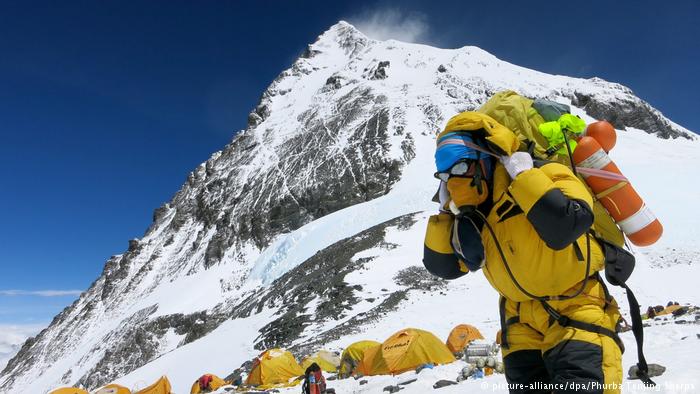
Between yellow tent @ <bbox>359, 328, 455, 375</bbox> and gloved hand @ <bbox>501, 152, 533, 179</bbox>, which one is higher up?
gloved hand @ <bbox>501, 152, 533, 179</bbox>

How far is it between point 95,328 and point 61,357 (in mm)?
5226

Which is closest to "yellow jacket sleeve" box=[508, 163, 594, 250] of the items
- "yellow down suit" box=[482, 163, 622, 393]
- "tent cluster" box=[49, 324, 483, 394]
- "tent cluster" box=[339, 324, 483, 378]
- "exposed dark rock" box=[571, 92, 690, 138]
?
"yellow down suit" box=[482, 163, 622, 393]

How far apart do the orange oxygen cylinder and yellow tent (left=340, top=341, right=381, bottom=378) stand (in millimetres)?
10926

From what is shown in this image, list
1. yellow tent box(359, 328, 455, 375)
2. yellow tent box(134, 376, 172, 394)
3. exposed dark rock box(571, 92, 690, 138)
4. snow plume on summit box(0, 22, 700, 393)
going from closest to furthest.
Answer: yellow tent box(359, 328, 455, 375) → yellow tent box(134, 376, 172, 394) → snow plume on summit box(0, 22, 700, 393) → exposed dark rock box(571, 92, 690, 138)

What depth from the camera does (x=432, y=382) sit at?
7.80 meters

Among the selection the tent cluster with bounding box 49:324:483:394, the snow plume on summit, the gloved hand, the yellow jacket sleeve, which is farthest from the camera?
the snow plume on summit

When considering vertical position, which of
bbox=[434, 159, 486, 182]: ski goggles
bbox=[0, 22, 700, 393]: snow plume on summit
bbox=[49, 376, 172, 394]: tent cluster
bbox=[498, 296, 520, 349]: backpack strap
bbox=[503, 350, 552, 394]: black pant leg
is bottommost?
bbox=[49, 376, 172, 394]: tent cluster

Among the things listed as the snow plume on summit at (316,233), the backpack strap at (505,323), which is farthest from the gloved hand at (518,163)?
the snow plume on summit at (316,233)

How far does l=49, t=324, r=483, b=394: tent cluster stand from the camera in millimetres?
11477

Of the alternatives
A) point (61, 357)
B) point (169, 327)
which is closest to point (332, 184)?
point (169, 327)

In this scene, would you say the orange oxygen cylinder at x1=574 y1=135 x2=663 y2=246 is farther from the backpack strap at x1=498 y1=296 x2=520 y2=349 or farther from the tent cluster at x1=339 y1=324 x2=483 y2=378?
the tent cluster at x1=339 y1=324 x2=483 y2=378

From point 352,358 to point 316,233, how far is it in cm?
3338

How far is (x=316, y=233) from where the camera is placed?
46.1 metres

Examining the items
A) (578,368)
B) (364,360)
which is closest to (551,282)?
(578,368)
